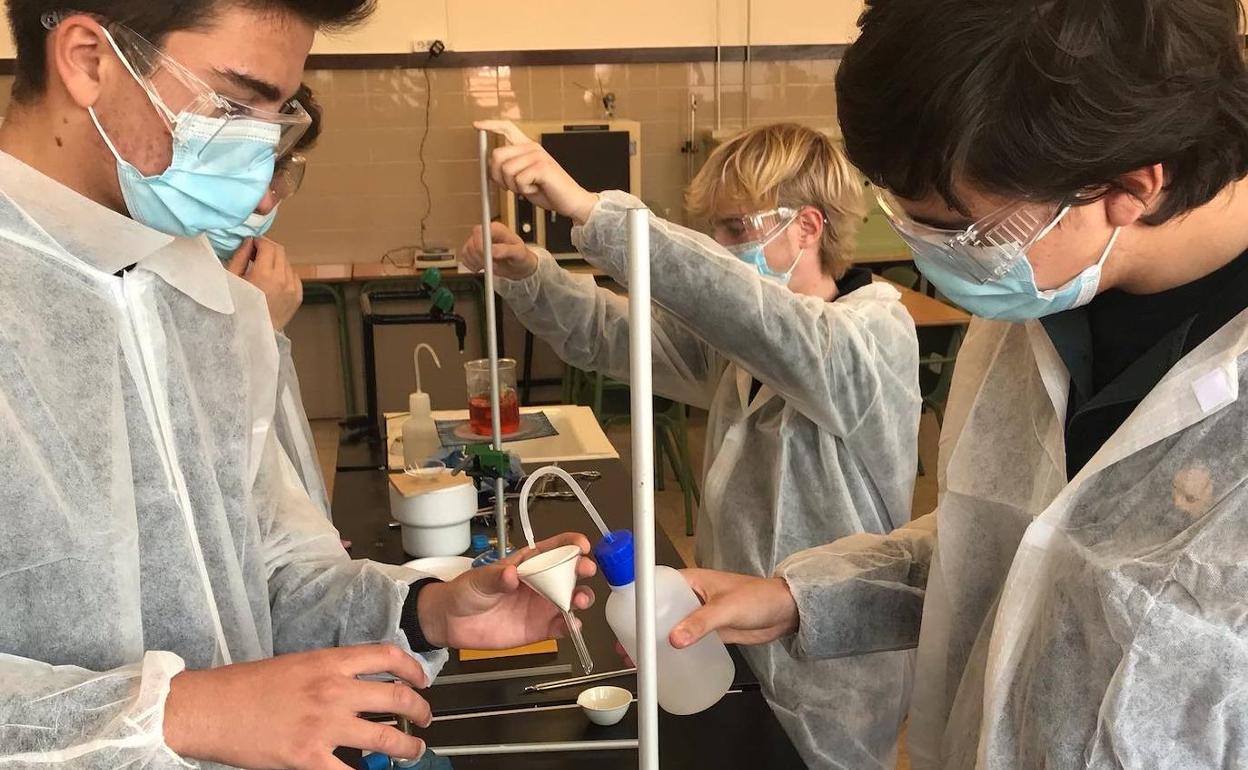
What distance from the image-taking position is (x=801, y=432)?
1811 mm

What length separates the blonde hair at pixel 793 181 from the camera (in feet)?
6.33

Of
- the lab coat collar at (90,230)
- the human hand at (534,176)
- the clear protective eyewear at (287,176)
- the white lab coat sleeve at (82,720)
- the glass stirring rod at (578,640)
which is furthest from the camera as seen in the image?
the clear protective eyewear at (287,176)

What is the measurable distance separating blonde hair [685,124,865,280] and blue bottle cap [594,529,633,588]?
104 centimetres

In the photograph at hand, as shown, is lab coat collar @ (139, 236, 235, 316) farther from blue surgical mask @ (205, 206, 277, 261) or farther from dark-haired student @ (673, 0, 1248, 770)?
dark-haired student @ (673, 0, 1248, 770)

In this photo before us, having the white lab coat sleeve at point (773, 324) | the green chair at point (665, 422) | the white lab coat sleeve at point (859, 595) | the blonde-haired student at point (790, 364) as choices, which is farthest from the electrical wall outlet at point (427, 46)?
the white lab coat sleeve at point (859, 595)

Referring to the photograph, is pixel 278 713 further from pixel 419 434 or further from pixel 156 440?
pixel 419 434

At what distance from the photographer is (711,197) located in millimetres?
2010

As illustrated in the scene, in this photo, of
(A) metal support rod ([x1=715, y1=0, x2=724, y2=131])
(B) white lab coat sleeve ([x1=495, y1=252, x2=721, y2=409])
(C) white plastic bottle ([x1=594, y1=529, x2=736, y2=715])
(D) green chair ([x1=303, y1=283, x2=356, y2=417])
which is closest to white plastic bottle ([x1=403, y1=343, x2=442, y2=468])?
(B) white lab coat sleeve ([x1=495, y1=252, x2=721, y2=409])

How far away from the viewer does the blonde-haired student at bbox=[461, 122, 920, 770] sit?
1.57 metres

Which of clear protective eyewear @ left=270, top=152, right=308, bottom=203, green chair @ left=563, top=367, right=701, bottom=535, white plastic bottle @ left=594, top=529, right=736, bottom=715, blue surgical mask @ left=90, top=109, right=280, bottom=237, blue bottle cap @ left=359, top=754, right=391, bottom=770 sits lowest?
green chair @ left=563, top=367, right=701, bottom=535

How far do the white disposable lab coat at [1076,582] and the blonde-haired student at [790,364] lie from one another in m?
0.37

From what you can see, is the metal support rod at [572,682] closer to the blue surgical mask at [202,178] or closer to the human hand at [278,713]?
the human hand at [278,713]

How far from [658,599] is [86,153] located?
73cm

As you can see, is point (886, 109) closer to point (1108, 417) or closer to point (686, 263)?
point (1108, 417)
